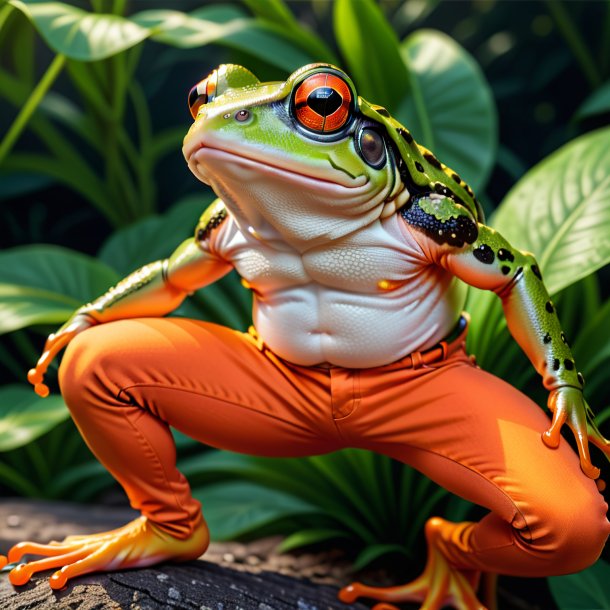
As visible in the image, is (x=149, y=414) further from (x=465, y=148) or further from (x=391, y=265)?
(x=465, y=148)

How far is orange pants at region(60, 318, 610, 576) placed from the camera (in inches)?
32.0

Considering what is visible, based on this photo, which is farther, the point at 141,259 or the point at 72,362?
the point at 141,259

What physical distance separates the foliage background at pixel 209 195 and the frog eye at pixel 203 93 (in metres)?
0.51

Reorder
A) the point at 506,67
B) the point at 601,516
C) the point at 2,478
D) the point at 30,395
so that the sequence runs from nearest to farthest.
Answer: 1. the point at 601,516
2. the point at 30,395
3. the point at 2,478
4. the point at 506,67

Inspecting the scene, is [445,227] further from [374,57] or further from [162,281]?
[374,57]

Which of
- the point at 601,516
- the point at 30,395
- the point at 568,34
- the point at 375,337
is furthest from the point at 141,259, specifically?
the point at 568,34

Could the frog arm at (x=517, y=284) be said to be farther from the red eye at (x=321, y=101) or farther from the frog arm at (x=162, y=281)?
the frog arm at (x=162, y=281)

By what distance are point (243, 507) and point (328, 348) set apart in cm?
57

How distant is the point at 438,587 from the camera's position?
0.97 meters

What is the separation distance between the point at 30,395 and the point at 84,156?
953 millimetres

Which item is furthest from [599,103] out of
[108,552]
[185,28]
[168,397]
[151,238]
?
[108,552]

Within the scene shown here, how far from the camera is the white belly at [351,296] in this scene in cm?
80

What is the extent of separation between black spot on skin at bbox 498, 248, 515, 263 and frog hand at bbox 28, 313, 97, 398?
0.48m

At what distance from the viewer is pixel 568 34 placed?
1993 millimetres
